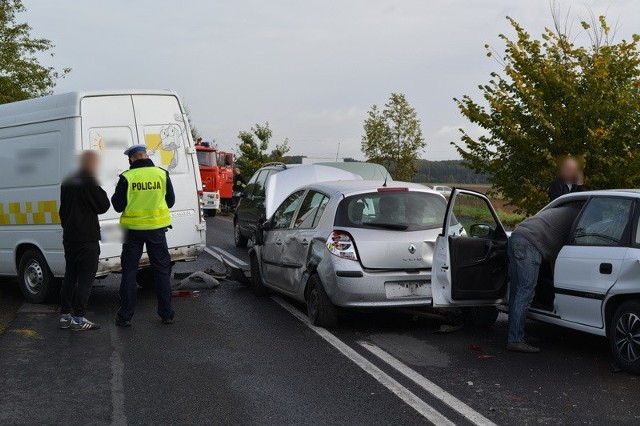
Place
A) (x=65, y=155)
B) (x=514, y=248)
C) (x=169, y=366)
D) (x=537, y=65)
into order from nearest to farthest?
(x=169, y=366)
(x=514, y=248)
(x=65, y=155)
(x=537, y=65)

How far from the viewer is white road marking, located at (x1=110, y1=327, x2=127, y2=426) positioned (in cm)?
546

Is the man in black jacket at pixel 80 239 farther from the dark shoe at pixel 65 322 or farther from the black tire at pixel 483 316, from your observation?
the black tire at pixel 483 316

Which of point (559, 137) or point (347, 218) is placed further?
point (559, 137)

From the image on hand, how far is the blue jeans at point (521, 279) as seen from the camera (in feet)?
24.6

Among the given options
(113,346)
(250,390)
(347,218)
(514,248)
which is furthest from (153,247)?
(514,248)

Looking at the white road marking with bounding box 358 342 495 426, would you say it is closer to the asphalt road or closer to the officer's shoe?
the asphalt road

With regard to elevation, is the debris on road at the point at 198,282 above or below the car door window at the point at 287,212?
below

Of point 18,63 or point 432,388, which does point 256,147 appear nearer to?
point 18,63

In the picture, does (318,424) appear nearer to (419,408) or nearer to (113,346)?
(419,408)

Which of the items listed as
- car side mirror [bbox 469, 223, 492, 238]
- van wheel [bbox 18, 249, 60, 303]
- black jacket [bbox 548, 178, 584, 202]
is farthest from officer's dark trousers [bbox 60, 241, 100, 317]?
black jacket [bbox 548, 178, 584, 202]

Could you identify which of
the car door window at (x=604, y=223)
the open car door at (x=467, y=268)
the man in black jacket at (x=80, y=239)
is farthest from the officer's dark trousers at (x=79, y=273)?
the car door window at (x=604, y=223)

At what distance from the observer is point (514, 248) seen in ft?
24.8

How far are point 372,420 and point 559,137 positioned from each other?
11287 mm

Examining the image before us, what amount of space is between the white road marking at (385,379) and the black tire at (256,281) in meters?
1.76
